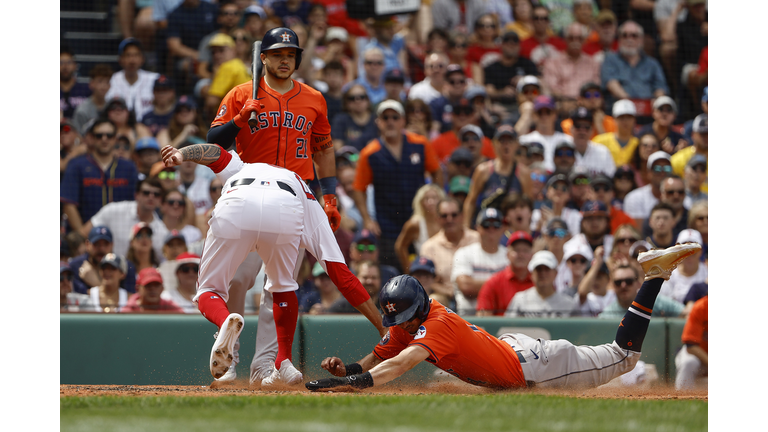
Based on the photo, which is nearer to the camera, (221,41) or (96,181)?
(96,181)

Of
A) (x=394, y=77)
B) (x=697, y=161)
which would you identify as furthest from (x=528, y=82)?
(x=697, y=161)

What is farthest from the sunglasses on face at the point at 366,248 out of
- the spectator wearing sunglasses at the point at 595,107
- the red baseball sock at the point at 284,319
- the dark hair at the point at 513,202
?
the spectator wearing sunglasses at the point at 595,107

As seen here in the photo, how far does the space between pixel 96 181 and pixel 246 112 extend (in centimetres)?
428

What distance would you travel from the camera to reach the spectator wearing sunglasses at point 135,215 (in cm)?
834

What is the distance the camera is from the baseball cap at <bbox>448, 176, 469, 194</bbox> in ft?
29.0

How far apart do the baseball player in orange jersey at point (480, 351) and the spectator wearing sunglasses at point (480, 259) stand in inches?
88.1

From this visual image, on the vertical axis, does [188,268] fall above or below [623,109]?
below

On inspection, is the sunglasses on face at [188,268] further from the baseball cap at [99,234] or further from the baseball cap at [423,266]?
the baseball cap at [423,266]

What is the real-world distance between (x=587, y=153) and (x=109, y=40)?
6.37 meters

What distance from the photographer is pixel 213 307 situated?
4.84 meters

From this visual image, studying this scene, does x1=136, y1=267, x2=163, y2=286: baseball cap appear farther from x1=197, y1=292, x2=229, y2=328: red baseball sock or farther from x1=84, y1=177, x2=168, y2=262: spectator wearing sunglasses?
x1=197, y1=292, x2=229, y2=328: red baseball sock

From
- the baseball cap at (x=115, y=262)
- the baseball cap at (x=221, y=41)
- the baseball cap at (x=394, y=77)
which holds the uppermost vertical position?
the baseball cap at (x=221, y=41)

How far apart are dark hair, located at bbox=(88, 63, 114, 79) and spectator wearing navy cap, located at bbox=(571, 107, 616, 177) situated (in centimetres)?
542

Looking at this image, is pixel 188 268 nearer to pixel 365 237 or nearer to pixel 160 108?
pixel 365 237
